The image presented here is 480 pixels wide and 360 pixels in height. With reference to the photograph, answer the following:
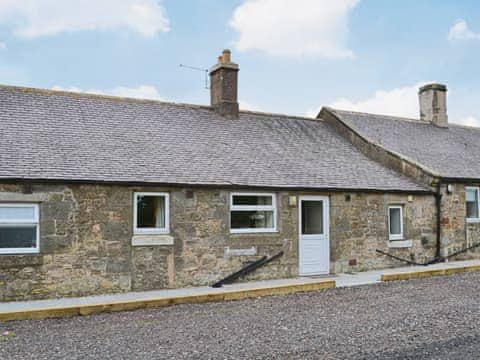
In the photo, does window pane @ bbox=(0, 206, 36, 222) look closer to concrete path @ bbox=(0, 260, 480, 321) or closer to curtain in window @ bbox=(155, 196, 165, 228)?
concrete path @ bbox=(0, 260, 480, 321)

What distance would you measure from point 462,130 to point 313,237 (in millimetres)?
12123

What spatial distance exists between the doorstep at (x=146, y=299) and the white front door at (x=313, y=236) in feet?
3.76

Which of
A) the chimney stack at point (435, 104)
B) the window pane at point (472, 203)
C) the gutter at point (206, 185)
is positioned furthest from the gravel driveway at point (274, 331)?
the chimney stack at point (435, 104)

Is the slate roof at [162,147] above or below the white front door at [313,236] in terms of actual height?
above

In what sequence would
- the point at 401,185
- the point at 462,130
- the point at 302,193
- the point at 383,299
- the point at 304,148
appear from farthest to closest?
the point at 462,130 → the point at 304,148 → the point at 401,185 → the point at 302,193 → the point at 383,299

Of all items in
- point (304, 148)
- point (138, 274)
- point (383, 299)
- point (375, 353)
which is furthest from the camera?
point (304, 148)

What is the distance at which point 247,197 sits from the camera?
42.2 feet

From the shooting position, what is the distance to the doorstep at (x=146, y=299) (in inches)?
351

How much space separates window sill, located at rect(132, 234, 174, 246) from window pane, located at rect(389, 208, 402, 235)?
688cm

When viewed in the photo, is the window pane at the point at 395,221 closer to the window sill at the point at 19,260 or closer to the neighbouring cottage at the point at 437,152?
the neighbouring cottage at the point at 437,152

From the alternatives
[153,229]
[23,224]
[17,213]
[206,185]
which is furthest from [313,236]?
[17,213]

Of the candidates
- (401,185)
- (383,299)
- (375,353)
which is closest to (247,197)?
(383,299)

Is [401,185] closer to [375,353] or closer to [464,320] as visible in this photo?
[464,320]

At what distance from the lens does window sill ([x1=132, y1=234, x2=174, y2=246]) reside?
11.3 meters
